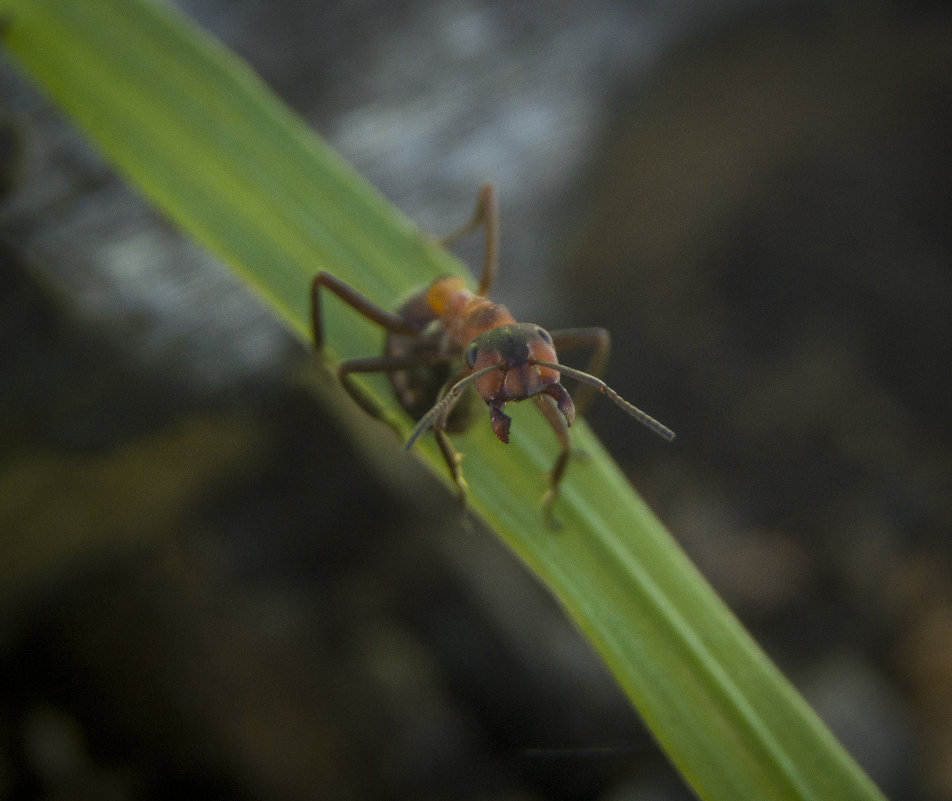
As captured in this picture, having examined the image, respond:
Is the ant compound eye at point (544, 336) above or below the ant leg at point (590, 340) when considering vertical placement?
below

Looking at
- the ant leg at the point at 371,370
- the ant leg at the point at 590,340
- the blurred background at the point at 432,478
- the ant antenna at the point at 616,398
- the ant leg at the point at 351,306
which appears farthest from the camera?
the blurred background at the point at 432,478

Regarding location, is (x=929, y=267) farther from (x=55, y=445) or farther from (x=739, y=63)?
(x=55, y=445)

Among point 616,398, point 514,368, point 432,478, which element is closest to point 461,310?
point 514,368

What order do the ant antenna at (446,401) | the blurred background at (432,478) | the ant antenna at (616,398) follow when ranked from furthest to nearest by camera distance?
1. the blurred background at (432,478)
2. the ant antenna at (446,401)
3. the ant antenna at (616,398)

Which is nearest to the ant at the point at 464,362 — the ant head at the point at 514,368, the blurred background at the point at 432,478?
the ant head at the point at 514,368

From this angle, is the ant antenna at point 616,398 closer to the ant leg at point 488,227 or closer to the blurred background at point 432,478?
the ant leg at point 488,227

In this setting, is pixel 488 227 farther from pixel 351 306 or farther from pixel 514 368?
pixel 514 368

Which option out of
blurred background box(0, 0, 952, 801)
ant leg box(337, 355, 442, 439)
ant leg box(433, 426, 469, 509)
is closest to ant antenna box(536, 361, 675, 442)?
ant leg box(433, 426, 469, 509)

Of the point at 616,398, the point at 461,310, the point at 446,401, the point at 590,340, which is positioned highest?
the point at 461,310
